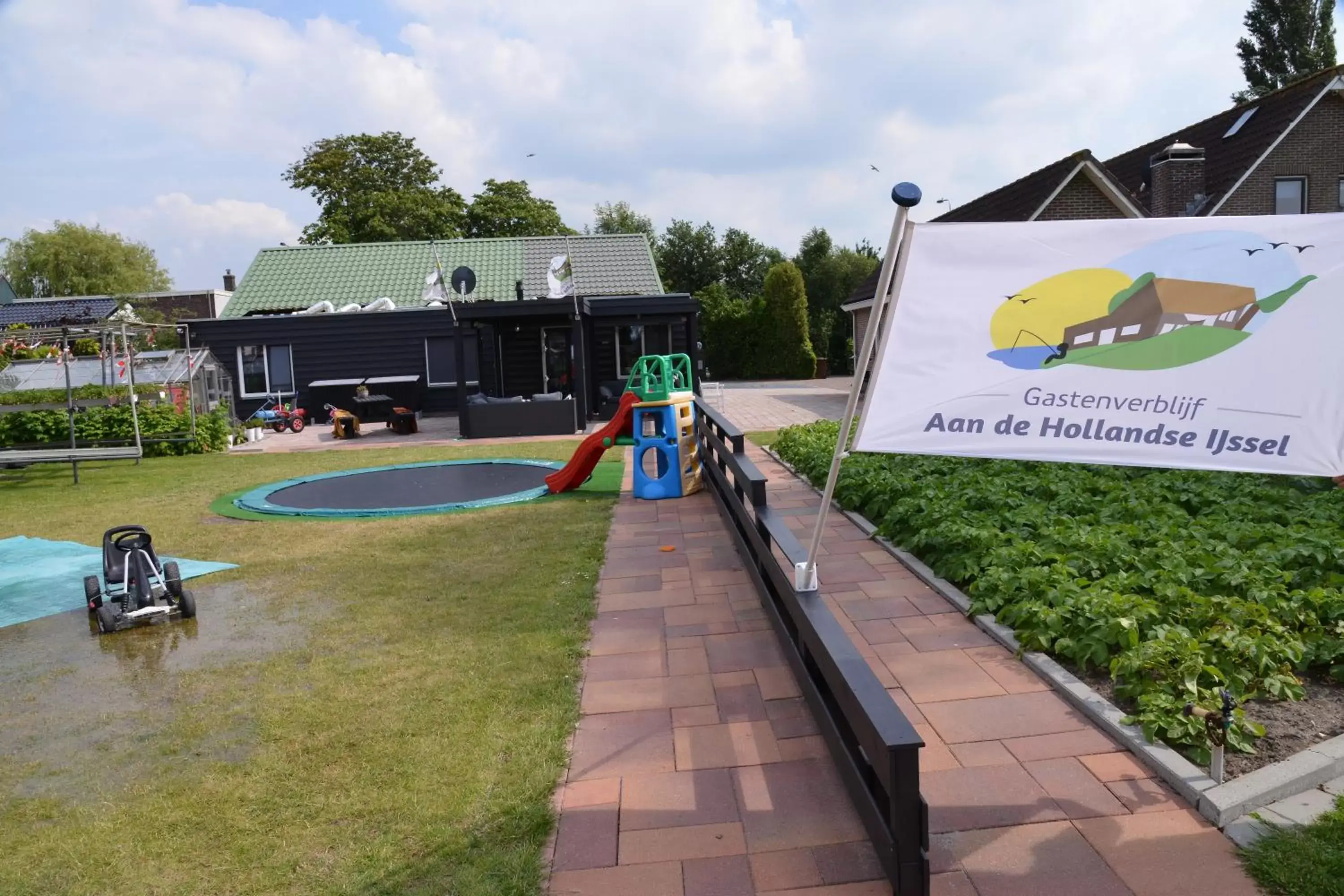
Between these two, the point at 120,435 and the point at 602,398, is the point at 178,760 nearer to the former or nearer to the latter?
the point at 120,435

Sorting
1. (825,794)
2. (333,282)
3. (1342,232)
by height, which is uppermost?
(333,282)

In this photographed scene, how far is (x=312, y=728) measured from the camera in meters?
4.44

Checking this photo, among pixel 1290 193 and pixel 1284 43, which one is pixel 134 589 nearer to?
pixel 1290 193

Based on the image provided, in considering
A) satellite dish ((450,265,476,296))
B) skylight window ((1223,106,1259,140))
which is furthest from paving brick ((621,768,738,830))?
skylight window ((1223,106,1259,140))

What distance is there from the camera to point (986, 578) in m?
5.68

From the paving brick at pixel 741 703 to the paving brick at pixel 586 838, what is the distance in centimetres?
97

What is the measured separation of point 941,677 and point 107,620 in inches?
210

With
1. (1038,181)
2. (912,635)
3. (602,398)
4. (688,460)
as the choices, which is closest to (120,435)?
(602,398)

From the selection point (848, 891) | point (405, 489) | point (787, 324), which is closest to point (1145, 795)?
point (848, 891)

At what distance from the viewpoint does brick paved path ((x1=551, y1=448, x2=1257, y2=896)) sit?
3029 mm

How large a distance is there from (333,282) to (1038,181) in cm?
2084

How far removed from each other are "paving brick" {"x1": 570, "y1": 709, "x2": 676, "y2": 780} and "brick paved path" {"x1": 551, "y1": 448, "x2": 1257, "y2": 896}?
1cm

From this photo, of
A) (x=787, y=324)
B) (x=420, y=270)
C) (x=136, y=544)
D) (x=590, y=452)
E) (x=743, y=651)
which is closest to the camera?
(x=743, y=651)

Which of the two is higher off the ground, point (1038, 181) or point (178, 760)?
point (1038, 181)
